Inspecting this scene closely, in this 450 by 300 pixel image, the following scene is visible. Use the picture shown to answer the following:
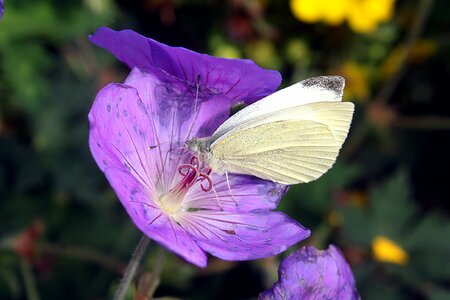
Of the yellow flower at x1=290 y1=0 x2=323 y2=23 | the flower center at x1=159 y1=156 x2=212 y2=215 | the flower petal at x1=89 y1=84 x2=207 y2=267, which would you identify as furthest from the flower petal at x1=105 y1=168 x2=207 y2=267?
the yellow flower at x1=290 y1=0 x2=323 y2=23

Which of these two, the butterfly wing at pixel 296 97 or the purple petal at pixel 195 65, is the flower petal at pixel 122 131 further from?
the butterfly wing at pixel 296 97

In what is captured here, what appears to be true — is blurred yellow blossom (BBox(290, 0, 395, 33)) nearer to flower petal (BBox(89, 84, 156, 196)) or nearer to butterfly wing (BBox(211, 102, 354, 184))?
butterfly wing (BBox(211, 102, 354, 184))

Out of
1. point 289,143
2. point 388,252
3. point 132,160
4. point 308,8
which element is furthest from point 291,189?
point 132,160

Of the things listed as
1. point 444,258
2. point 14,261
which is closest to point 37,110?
point 14,261

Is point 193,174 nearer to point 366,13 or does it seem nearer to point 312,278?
point 312,278

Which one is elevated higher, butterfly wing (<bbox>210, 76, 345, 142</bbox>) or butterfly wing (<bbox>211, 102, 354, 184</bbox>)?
butterfly wing (<bbox>210, 76, 345, 142</bbox>)

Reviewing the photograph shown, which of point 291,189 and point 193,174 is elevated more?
point 193,174

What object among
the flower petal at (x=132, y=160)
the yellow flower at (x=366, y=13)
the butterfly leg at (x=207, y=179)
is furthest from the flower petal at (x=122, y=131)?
the yellow flower at (x=366, y=13)

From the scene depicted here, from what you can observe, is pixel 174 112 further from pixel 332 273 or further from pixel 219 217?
pixel 332 273
